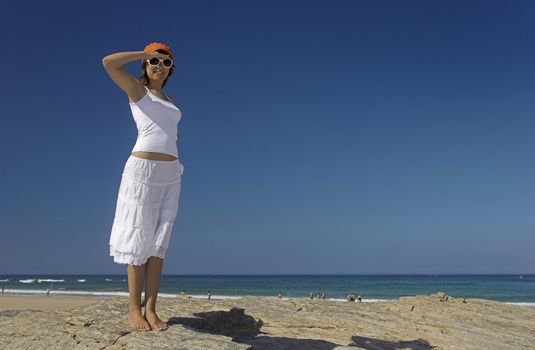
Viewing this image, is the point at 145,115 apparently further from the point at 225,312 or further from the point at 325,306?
the point at 325,306

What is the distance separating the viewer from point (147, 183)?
16.0ft

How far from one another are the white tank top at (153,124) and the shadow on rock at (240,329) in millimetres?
1977

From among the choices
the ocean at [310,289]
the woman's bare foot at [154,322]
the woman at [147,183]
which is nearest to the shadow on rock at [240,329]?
the woman's bare foot at [154,322]

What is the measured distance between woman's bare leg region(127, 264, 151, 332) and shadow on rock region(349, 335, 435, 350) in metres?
2.84

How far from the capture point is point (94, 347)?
4.77m

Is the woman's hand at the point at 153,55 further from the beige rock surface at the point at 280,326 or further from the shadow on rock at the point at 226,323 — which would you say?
the shadow on rock at the point at 226,323

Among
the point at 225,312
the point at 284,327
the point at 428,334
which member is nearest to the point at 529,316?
the point at 428,334

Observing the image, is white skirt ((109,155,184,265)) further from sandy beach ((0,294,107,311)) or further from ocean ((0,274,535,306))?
ocean ((0,274,535,306))

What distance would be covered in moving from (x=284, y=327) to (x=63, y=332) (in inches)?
120

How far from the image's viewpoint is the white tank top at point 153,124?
493cm

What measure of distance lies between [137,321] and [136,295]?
0.27 meters

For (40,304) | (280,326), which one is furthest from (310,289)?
(280,326)

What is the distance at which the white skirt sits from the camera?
481 centimetres

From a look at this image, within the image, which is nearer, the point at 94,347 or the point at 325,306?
the point at 94,347
